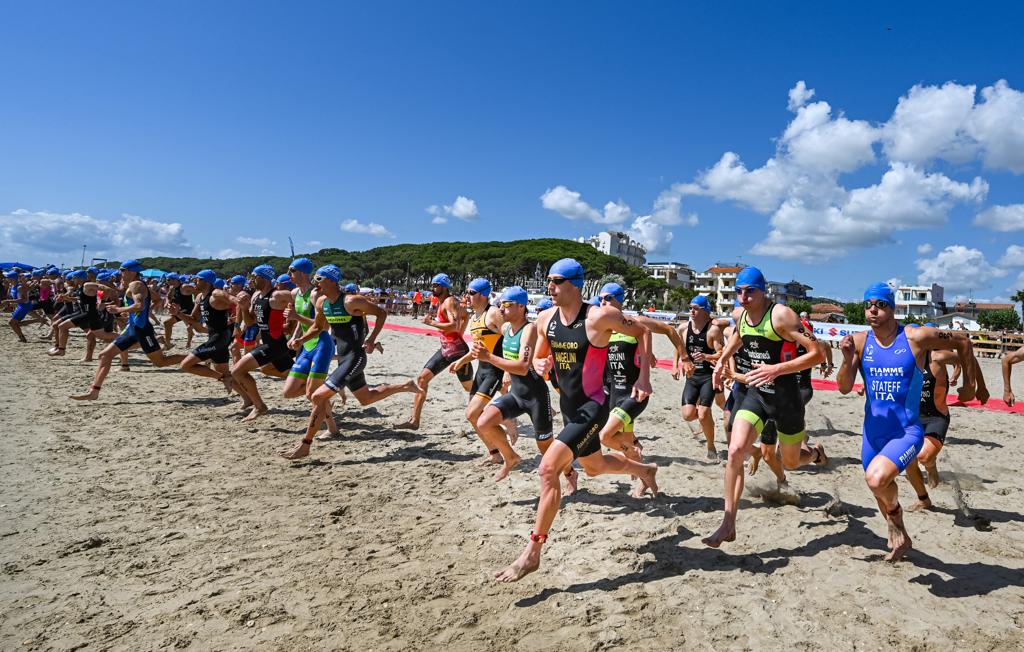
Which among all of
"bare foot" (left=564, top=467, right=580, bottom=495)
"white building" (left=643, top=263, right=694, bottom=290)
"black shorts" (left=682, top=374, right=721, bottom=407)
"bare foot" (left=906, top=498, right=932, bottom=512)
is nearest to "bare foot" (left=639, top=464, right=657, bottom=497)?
"bare foot" (left=564, top=467, right=580, bottom=495)

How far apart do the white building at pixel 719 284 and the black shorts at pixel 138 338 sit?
4665 inches

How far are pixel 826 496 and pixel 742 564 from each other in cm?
216

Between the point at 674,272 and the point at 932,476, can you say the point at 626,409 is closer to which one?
the point at 932,476

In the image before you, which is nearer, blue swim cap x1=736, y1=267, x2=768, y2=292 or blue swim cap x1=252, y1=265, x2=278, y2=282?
blue swim cap x1=736, y1=267, x2=768, y2=292

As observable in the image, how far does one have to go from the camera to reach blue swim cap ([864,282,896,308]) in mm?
4273

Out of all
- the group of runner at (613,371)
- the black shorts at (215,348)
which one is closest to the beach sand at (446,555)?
the group of runner at (613,371)

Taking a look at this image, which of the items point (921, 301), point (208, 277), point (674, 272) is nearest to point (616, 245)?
point (674, 272)

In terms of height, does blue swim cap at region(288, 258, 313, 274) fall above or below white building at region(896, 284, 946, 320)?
below

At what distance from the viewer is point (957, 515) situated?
5.05m

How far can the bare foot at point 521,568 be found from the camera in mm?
3725

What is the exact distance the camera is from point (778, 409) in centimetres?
475

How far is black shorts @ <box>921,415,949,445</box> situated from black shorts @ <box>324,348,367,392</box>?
18.8 feet

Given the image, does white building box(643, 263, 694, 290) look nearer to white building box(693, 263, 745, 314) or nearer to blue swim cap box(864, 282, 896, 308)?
white building box(693, 263, 745, 314)

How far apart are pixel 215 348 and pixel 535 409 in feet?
19.6
